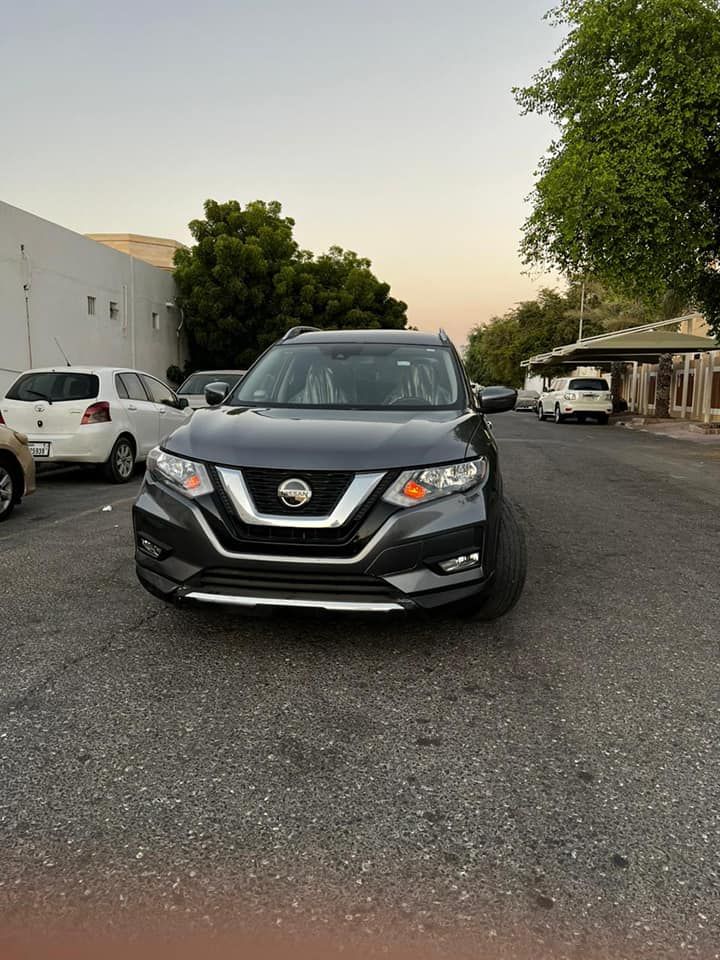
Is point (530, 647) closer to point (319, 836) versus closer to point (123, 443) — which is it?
point (319, 836)

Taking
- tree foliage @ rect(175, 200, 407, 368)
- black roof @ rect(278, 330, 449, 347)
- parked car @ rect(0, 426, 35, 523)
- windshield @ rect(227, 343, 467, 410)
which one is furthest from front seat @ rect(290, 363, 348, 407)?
tree foliage @ rect(175, 200, 407, 368)

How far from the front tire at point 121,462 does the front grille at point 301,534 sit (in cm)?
673

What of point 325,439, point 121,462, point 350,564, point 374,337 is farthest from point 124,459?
point 350,564

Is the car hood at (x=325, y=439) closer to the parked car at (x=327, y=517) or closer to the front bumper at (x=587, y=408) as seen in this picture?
Result: the parked car at (x=327, y=517)

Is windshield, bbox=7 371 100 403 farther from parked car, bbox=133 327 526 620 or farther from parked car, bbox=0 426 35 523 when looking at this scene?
parked car, bbox=133 327 526 620

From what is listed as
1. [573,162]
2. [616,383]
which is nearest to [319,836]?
[573,162]

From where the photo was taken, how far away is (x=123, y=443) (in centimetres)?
994

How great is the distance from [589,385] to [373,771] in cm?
2644

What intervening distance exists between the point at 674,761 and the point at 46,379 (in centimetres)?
881

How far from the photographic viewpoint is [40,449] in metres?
9.23

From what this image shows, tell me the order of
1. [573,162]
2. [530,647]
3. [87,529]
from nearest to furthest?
[530,647] < [87,529] < [573,162]

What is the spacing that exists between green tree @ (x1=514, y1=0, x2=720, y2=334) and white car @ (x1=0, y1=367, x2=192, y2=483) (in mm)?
9455

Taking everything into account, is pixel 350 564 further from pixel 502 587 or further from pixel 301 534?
pixel 502 587

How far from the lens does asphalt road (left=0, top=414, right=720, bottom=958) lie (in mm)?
1984
